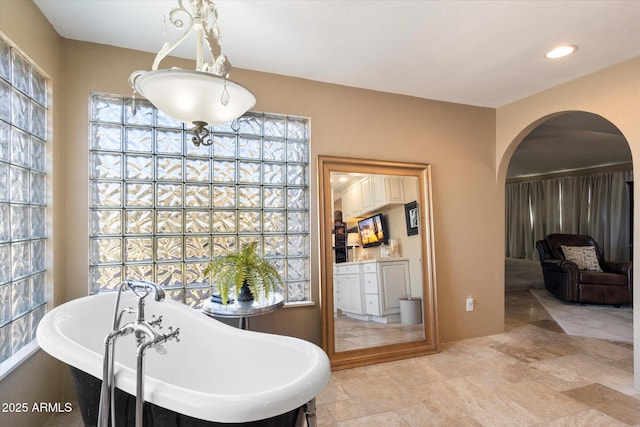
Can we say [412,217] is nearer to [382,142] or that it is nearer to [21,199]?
[382,142]

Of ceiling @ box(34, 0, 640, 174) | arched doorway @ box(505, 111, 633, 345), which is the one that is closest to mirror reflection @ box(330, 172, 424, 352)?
ceiling @ box(34, 0, 640, 174)

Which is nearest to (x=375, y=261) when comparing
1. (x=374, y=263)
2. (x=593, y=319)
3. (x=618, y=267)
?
(x=374, y=263)

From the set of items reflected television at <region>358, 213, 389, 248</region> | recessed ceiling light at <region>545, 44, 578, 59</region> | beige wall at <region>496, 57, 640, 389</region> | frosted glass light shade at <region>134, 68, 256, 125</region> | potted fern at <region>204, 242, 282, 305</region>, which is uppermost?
recessed ceiling light at <region>545, 44, 578, 59</region>

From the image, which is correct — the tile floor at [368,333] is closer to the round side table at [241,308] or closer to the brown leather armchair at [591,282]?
the round side table at [241,308]

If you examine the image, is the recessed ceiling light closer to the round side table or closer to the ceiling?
the ceiling

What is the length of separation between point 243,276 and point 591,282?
4.93 meters

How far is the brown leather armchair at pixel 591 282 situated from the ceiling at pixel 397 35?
10.4 feet

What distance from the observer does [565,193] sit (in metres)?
7.16

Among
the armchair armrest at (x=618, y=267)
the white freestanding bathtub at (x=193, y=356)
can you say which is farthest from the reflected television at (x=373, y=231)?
the armchair armrest at (x=618, y=267)

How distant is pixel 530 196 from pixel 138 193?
8148 mm

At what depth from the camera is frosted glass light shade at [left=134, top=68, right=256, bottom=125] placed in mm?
1201

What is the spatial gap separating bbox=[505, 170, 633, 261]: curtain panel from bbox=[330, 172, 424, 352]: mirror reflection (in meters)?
5.40

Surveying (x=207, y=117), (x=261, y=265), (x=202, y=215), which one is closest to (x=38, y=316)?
(x=202, y=215)

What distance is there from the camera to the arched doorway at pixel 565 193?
4.98 meters
